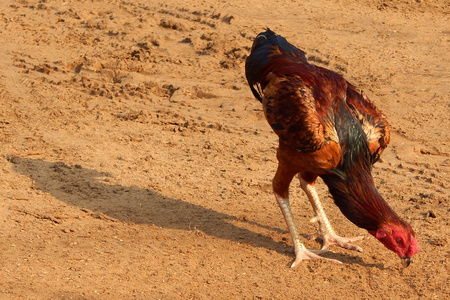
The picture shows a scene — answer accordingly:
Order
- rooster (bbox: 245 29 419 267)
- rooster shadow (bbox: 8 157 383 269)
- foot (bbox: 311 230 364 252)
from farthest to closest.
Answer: rooster shadow (bbox: 8 157 383 269)
foot (bbox: 311 230 364 252)
rooster (bbox: 245 29 419 267)

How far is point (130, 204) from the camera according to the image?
23.0 ft

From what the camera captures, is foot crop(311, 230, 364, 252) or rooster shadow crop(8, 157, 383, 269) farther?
rooster shadow crop(8, 157, 383, 269)

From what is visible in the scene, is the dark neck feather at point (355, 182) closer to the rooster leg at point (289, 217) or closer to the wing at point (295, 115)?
the wing at point (295, 115)

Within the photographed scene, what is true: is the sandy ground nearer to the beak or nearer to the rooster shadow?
the rooster shadow

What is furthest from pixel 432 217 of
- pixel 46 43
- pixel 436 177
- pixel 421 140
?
pixel 46 43

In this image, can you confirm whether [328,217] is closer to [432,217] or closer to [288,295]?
[432,217]

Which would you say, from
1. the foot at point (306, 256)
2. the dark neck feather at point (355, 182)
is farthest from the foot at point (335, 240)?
the dark neck feather at point (355, 182)

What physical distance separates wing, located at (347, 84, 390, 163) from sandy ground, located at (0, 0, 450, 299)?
1.07 metres

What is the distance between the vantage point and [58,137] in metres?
8.51

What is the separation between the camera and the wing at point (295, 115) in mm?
5414

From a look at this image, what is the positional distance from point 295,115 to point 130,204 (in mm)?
2354

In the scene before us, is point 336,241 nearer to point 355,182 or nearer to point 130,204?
point 355,182

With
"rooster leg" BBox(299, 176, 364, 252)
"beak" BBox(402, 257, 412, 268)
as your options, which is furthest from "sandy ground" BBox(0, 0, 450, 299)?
"beak" BBox(402, 257, 412, 268)

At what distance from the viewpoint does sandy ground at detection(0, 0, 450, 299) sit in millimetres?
5688
